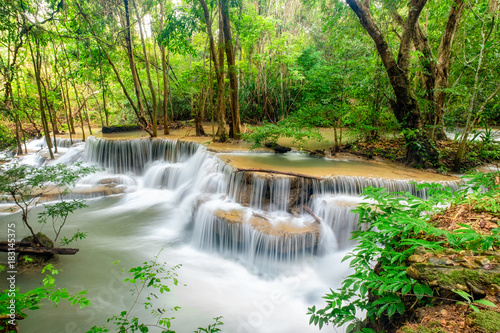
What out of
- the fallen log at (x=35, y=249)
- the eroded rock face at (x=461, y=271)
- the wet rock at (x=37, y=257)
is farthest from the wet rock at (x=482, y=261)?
the wet rock at (x=37, y=257)

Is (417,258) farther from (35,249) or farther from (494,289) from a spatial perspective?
(35,249)

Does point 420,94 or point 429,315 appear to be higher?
point 420,94

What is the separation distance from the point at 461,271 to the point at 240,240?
4130 millimetres

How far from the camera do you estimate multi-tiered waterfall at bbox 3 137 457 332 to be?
4383 mm

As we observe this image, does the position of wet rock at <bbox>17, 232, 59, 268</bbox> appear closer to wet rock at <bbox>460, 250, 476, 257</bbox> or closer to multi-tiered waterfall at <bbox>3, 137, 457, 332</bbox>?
multi-tiered waterfall at <bbox>3, 137, 457, 332</bbox>

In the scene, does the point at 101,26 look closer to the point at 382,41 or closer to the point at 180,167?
the point at 180,167

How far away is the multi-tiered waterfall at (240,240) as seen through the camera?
438 cm

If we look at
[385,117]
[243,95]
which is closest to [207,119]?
[243,95]

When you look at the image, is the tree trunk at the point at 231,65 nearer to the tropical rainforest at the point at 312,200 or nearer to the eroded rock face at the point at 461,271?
the tropical rainforest at the point at 312,200

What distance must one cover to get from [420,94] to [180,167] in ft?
29.3

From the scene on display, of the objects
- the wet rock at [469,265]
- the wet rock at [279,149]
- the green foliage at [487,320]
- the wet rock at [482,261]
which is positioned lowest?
the green foliage at [487,320]

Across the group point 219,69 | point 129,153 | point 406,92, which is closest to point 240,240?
point 406,92

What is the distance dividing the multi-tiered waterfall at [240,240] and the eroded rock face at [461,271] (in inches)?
69.1

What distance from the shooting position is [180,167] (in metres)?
10.1
